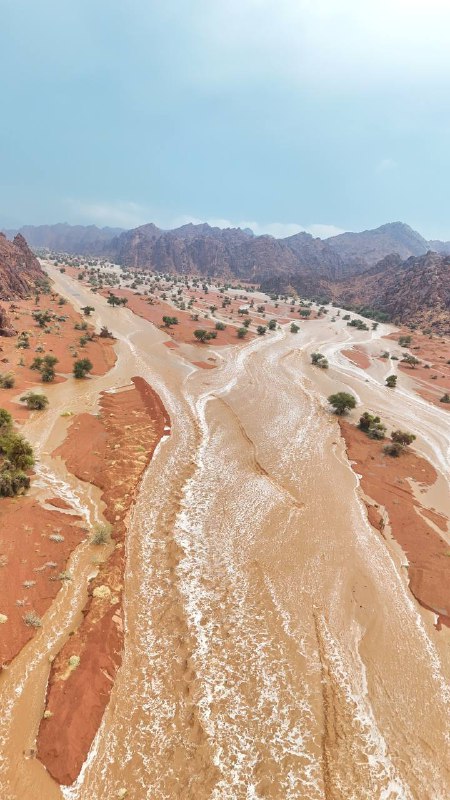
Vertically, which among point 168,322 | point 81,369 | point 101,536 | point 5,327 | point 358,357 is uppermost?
point 358,357

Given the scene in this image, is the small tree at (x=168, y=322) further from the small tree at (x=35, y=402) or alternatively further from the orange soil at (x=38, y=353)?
the small tree at (x=35, y=402)

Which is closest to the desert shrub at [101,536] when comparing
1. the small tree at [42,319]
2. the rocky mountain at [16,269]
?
the small tree at [42,319]

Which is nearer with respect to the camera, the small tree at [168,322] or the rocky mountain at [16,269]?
the rocky mountain at [16,269]

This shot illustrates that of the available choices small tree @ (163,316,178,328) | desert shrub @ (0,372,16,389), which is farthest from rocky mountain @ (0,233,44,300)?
desert shrub @ (0,372,16,389)

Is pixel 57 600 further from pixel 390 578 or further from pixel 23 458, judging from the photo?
pixel 390 578

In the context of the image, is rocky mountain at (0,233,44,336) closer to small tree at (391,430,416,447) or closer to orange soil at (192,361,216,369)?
orange soil at (192,361,216,369)

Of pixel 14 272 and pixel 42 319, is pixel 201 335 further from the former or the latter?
pixel 14 272

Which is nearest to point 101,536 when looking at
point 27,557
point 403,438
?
point 27,557
